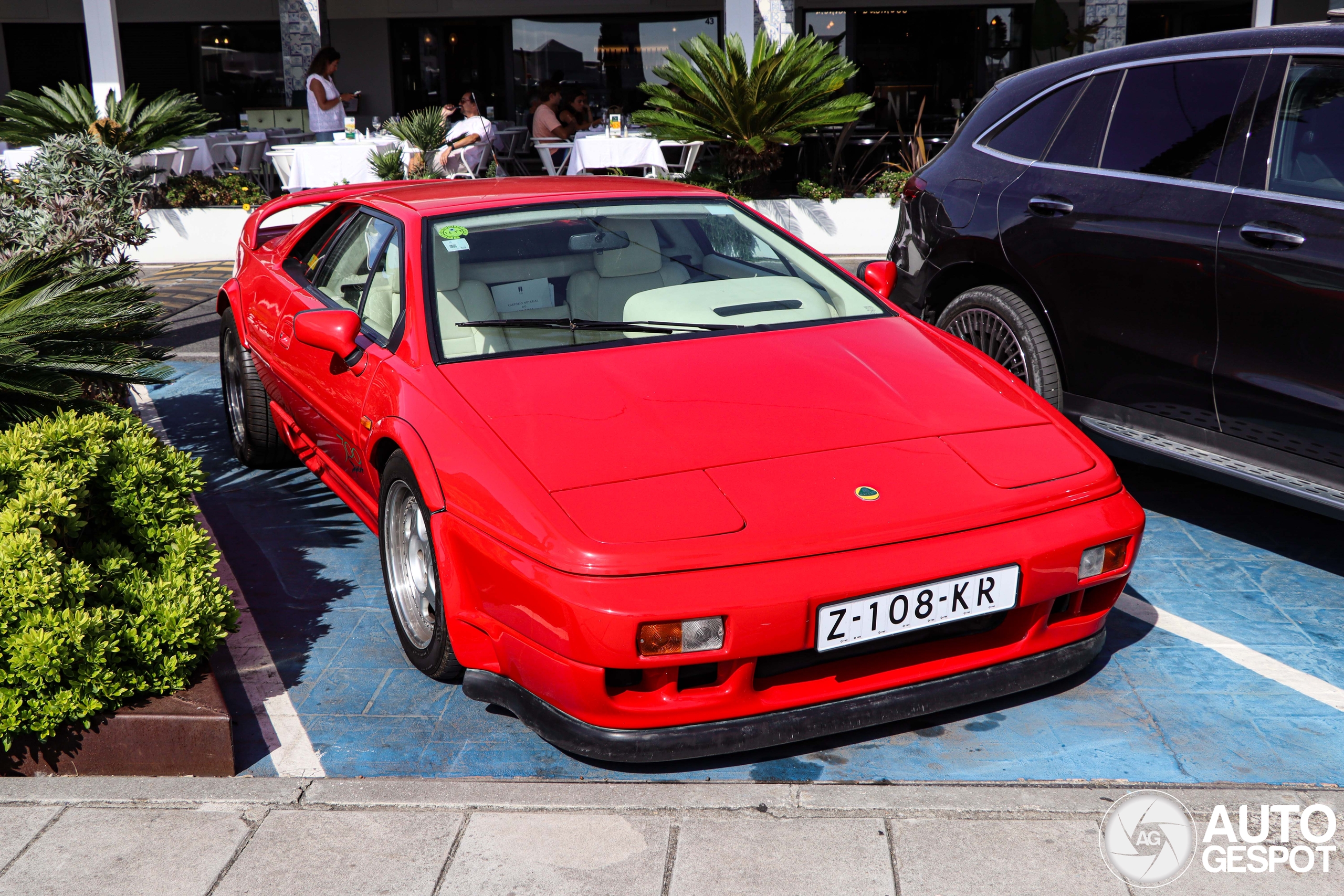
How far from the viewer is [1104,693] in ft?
10.6

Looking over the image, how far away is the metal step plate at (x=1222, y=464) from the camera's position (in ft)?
11.6

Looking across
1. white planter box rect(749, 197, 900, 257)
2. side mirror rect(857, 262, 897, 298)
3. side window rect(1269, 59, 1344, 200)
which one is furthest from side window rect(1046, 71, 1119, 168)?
white planter box rect(749, 197, 900, 257)

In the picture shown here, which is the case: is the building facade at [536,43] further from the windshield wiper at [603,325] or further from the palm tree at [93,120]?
the windshield wiper at [603,325]

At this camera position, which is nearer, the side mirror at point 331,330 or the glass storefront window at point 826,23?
the side mirror at point 331,330

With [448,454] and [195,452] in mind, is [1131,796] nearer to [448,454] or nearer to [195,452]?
[448,454]

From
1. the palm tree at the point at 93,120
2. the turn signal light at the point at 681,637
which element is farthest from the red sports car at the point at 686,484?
the palm tree at the point at 93,120

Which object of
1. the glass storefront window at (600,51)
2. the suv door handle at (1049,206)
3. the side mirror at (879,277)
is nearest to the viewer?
the side mirror at (879,277)

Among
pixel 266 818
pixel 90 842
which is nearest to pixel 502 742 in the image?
pixel 266 818

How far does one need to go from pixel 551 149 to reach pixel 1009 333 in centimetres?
1023

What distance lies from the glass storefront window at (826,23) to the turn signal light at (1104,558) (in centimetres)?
1793

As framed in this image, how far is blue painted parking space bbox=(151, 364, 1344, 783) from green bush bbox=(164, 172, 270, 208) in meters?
8.55

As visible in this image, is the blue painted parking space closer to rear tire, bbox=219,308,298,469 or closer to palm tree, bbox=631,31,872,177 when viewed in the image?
rear tire, bbox=219,308,298,469

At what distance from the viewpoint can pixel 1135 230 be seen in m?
4.11

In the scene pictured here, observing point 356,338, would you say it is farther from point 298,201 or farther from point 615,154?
point 615,154
